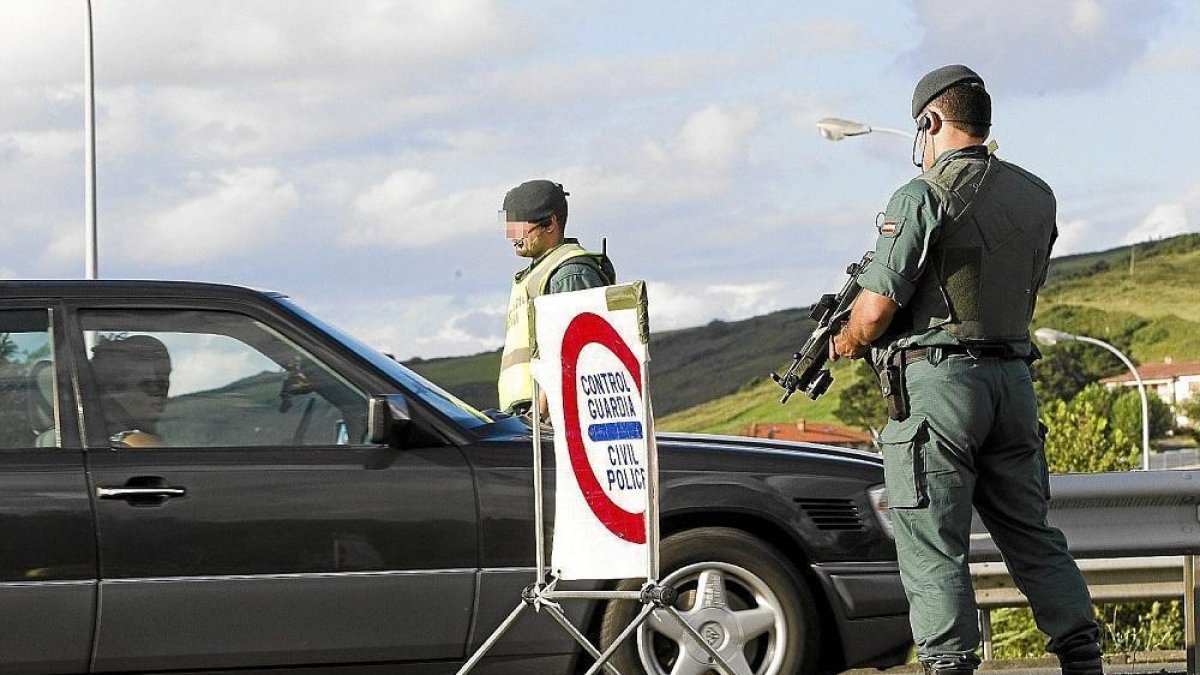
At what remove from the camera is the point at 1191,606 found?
7.41 metres

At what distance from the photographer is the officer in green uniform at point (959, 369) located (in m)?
5.36

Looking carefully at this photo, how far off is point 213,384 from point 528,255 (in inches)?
73.9

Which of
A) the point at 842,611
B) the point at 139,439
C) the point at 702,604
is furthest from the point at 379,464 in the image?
the point at 842,611

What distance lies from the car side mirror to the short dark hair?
203 cm

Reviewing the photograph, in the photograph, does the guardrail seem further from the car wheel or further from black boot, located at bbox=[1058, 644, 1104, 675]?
black boot, located at bbox=[1058, 644, 1104, 675]

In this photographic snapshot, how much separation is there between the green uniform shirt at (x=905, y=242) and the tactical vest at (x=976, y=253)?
0.04 metres

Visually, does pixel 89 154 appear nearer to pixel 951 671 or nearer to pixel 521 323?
pixel 521 323

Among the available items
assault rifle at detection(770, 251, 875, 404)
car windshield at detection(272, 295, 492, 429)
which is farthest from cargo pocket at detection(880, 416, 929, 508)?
car windshield at detection(272, 295, 492, 429)

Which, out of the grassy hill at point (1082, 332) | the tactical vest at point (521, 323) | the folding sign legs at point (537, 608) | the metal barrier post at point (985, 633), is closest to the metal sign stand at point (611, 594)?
the folding sign legs at point (537, 608)

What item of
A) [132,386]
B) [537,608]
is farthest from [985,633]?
[132,386]

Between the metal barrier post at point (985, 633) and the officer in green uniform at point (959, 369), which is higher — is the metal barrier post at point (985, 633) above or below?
below

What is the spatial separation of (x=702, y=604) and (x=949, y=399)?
4.25 ft

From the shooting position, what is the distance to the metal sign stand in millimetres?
5488

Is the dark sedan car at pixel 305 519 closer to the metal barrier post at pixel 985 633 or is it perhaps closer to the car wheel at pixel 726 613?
the car wheel at pixel 726 613
